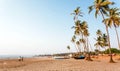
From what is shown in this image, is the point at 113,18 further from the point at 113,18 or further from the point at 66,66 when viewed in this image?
the point at 66,66

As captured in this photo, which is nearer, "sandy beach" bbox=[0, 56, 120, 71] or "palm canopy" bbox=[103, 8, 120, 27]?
"sandy beach" bbox=[0, 56, 120, 71]

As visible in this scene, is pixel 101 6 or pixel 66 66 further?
pixel 101 6

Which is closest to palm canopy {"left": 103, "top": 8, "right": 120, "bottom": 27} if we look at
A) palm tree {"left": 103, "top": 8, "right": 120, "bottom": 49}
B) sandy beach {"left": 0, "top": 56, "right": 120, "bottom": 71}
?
palm tree {"left": 103, "top": 8, "right": 120, "bottom": 49}

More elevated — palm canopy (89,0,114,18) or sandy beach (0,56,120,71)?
palm canopy (89,0,114,18)

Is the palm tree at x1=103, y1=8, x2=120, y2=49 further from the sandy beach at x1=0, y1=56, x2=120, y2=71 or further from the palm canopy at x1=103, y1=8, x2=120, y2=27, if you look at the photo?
the sandy beach at x1=0, y1=56, x2=120, y2=71

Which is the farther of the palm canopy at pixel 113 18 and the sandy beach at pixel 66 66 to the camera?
the palm canopy at pixel 113 18

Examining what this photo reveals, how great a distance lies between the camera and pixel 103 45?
95.9m

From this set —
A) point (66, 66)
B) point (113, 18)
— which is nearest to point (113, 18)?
point (113, 18)

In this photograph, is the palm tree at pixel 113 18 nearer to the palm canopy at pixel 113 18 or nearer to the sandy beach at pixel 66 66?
the palm canopy at pixel 113 18

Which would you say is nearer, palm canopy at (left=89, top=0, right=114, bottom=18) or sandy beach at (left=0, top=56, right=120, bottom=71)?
sandy beach at (left=0, top=56, right=120, bottom=71)

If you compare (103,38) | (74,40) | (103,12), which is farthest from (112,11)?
(74,40)

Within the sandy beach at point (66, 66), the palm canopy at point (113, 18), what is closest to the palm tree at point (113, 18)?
the palm canopy at point (113, 18)

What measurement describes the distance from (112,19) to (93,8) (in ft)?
39.4

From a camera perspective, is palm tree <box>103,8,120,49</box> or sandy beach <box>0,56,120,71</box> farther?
palm tree <box>103,8,120,49</box>
